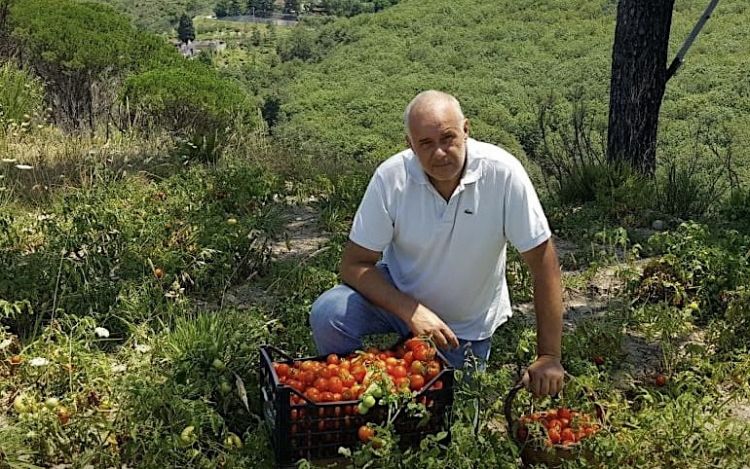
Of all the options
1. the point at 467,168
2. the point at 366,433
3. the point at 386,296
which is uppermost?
the point at 467,168

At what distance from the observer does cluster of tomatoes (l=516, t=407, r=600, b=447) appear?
269 centimetres

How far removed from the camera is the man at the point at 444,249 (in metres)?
2.78

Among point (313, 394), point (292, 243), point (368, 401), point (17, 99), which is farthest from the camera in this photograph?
point (17, 99)

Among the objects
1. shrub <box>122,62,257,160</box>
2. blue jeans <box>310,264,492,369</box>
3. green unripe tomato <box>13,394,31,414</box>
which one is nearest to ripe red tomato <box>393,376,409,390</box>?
blue jeans <box>310,264,492,369</box>

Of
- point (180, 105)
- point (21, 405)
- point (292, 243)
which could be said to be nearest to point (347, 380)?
point (21, 405)

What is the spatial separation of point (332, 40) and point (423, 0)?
32.2 ft

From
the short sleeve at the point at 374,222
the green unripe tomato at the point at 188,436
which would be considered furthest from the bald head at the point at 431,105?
the green unripe tomato at the point at 188,436

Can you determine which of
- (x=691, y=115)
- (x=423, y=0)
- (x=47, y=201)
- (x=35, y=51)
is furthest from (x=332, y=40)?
(x=47, y=201)

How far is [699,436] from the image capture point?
108 inches

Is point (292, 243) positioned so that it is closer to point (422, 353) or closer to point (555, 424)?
point (422, 353)

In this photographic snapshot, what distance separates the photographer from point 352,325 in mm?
2969

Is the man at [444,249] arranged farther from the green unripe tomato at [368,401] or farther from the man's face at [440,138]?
the green unripe tomato at [368,401]

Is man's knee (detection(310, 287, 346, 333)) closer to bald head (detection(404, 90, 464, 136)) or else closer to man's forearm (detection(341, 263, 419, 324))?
man's forearm (detection(341, 263, 419, 324))

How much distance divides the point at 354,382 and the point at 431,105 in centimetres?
94
